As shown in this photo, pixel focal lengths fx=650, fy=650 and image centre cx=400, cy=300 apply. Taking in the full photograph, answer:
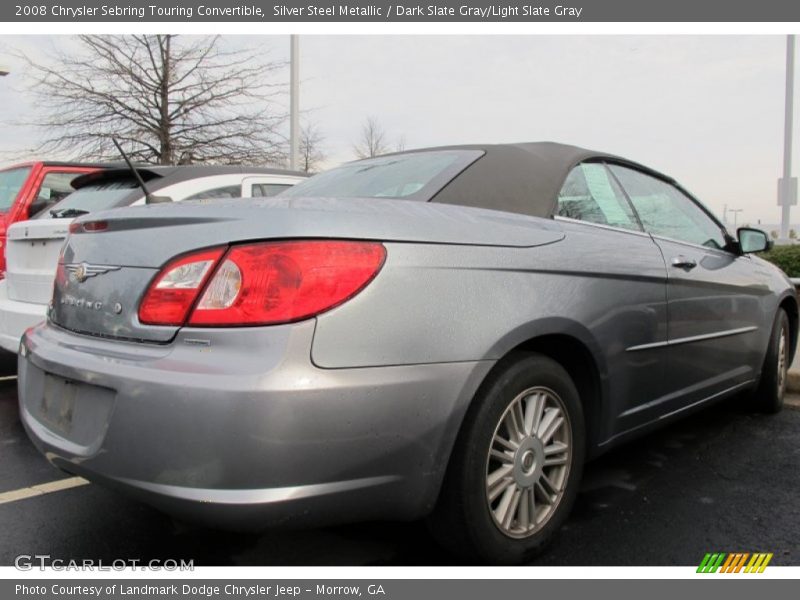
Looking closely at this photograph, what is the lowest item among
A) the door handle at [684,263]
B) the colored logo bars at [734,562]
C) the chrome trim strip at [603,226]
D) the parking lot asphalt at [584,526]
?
the colored logo bars at [734,562]

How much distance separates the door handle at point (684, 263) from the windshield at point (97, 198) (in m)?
3.40

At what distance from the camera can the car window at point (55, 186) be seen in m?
5.70

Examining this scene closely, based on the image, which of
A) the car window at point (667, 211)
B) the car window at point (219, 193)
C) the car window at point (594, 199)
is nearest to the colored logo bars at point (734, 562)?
the car window at point (594, 199)

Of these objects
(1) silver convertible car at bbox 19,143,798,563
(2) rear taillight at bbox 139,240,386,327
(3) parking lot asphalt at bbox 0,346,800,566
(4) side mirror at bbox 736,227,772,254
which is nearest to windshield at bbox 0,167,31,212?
(3) parking lot asphalt at bbox 0,346,800,566

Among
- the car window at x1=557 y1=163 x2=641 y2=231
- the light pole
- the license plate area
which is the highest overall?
the light pole

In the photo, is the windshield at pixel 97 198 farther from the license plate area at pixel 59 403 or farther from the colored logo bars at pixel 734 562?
the colored logo bars at pixel 734 562

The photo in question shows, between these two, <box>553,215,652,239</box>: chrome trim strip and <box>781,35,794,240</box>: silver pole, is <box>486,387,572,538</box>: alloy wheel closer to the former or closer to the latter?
<box>553,215,652,239</box>: chrome trim strip

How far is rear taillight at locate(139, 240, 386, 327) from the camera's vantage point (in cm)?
177

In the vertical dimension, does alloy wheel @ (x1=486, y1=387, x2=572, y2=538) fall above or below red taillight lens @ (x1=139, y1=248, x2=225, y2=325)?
below

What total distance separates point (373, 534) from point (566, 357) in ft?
3.30

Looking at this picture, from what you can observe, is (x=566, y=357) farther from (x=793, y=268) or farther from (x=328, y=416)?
(x=793, y=268)

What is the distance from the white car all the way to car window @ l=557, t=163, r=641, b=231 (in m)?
2.04

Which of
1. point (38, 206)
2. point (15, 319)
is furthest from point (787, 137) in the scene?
point (15, 319)

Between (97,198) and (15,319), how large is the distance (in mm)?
1088
